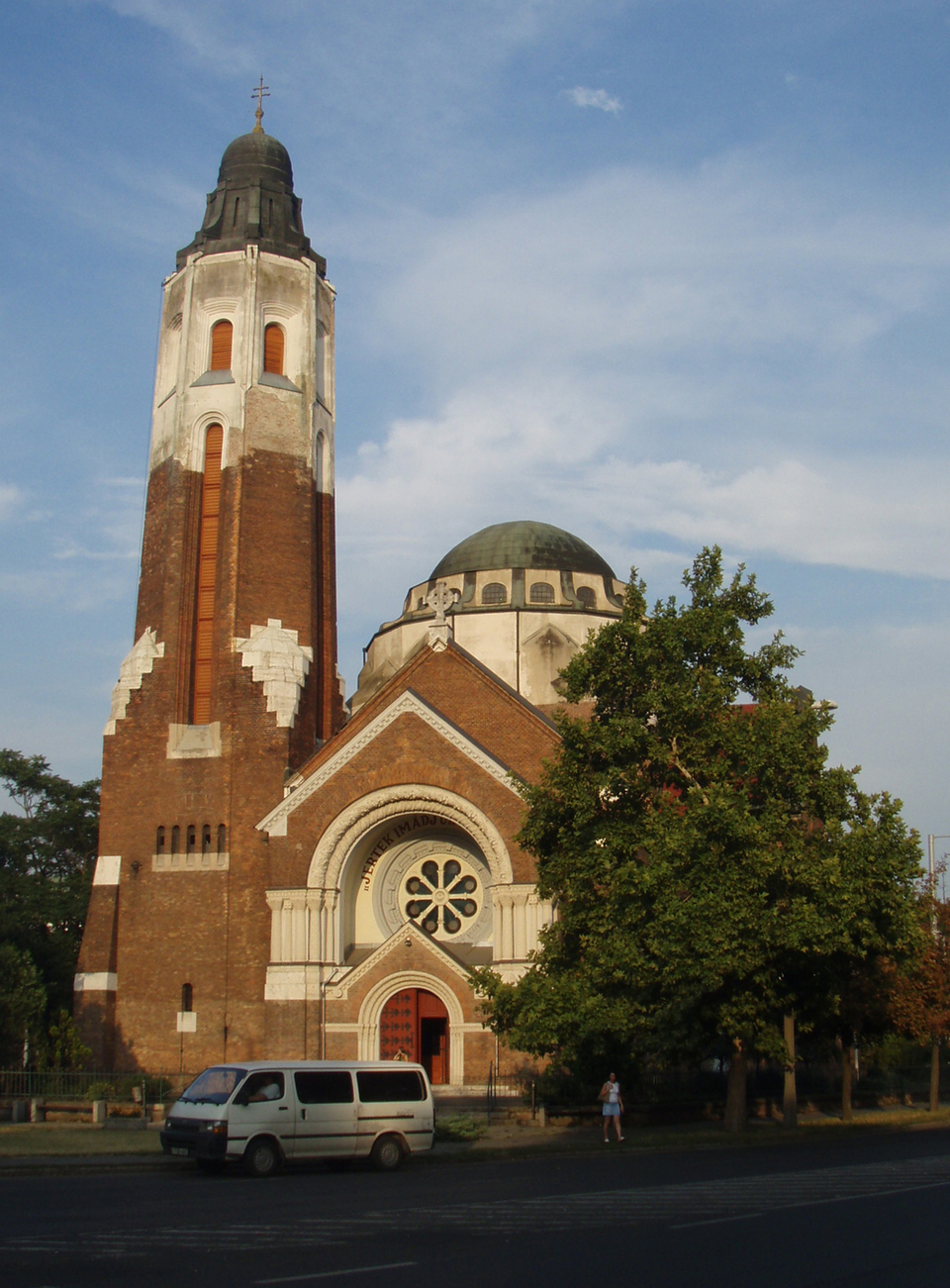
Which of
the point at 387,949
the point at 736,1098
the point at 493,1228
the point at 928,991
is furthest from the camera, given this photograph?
the point at 928,991

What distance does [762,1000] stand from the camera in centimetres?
2383

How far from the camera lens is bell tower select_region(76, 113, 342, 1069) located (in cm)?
3353

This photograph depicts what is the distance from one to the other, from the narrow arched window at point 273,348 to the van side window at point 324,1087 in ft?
80.3

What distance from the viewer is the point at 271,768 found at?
34469 millimetres

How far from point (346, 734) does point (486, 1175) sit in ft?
54.7

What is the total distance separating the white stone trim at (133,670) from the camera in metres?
36.0

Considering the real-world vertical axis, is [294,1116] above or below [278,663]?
below

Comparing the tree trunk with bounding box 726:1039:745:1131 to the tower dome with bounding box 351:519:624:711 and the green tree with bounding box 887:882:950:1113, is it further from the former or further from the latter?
the tower dome with bounding box 351:519:624:711

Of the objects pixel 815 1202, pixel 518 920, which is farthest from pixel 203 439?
pixel 815 1202

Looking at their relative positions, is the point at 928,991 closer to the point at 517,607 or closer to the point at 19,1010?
the point at 517,607

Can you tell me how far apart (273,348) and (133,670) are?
1046 cm

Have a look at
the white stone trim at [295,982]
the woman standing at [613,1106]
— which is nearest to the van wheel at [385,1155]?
the woman standing at [613,1106]

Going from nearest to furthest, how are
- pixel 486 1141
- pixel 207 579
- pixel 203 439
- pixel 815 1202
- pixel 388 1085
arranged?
pixel 815 1202 < pixel 388 1085 < pixel 486 1141 < pixel 207 579 < pixel 203 439

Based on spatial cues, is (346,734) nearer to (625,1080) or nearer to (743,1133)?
(625,1080)
